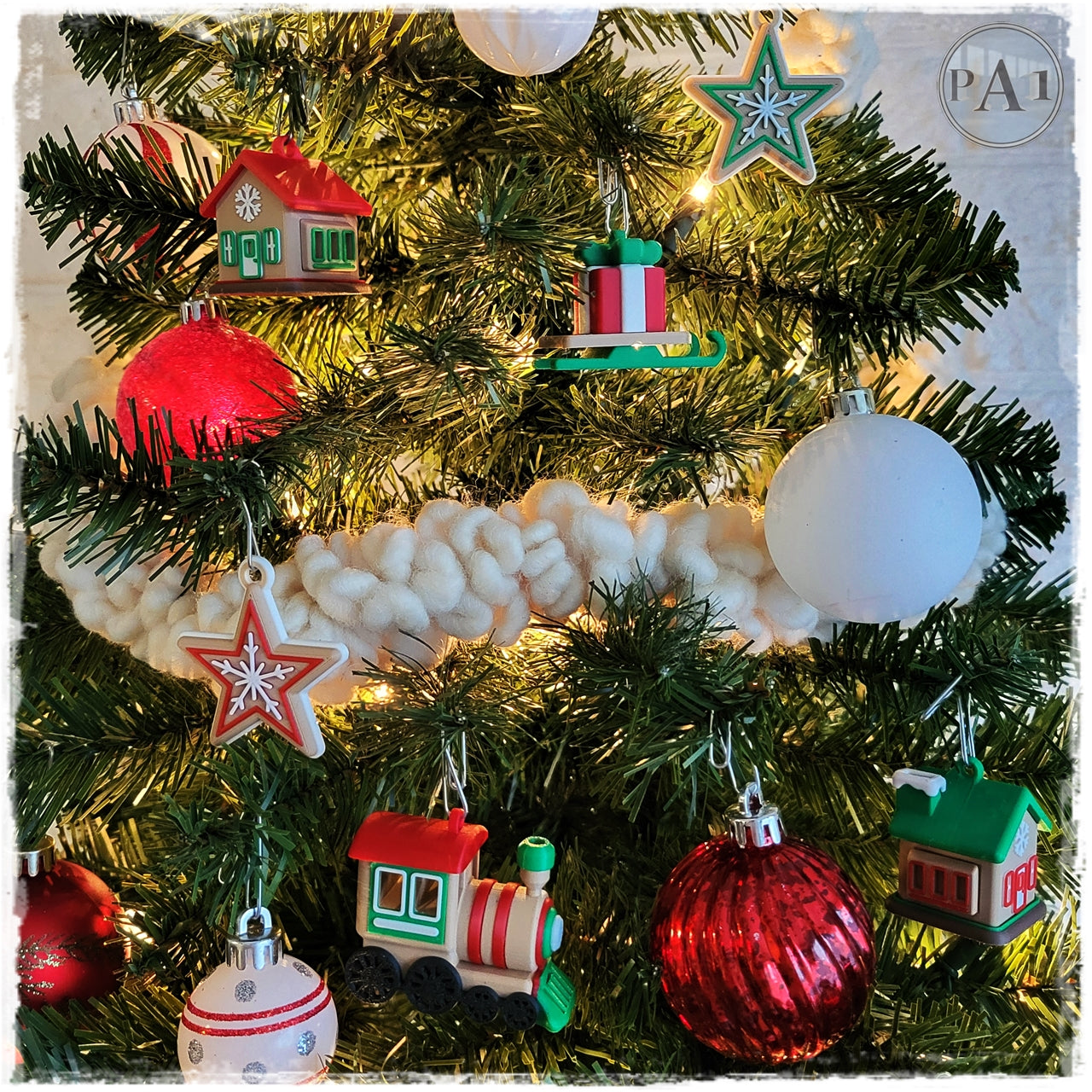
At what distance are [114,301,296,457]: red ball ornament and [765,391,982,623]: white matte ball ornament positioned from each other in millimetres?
249

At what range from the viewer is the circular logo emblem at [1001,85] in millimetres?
949

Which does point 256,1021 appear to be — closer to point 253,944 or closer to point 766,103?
point 253,944

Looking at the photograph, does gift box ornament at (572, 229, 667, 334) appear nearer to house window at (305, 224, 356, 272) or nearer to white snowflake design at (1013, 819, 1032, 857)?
house window at (305, 224, 356, 272)

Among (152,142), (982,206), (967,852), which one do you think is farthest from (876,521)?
(982,206)

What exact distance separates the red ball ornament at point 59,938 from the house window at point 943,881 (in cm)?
45

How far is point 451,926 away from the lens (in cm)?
48

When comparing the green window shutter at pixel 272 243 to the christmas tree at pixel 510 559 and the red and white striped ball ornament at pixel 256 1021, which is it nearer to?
the christmas tree at pixel 510 559

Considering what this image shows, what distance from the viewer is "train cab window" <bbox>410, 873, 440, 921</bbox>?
0.48m

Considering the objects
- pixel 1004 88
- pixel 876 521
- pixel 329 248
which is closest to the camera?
pixel 876 521

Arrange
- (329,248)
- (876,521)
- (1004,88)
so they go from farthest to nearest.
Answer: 1. (1004,88)
2. (329,248)
3. (876,521)

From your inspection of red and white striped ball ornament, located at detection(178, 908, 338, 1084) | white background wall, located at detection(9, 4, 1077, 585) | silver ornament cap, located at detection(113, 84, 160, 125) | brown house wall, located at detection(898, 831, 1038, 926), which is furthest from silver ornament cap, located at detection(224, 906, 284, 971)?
white background wall, located at detection(9, 4, 1077, 585)

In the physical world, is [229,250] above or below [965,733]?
above

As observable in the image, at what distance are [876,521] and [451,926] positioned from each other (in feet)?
0.87

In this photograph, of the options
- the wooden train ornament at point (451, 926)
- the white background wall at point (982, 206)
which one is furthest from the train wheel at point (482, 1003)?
the white background wall at point (982, 206)
